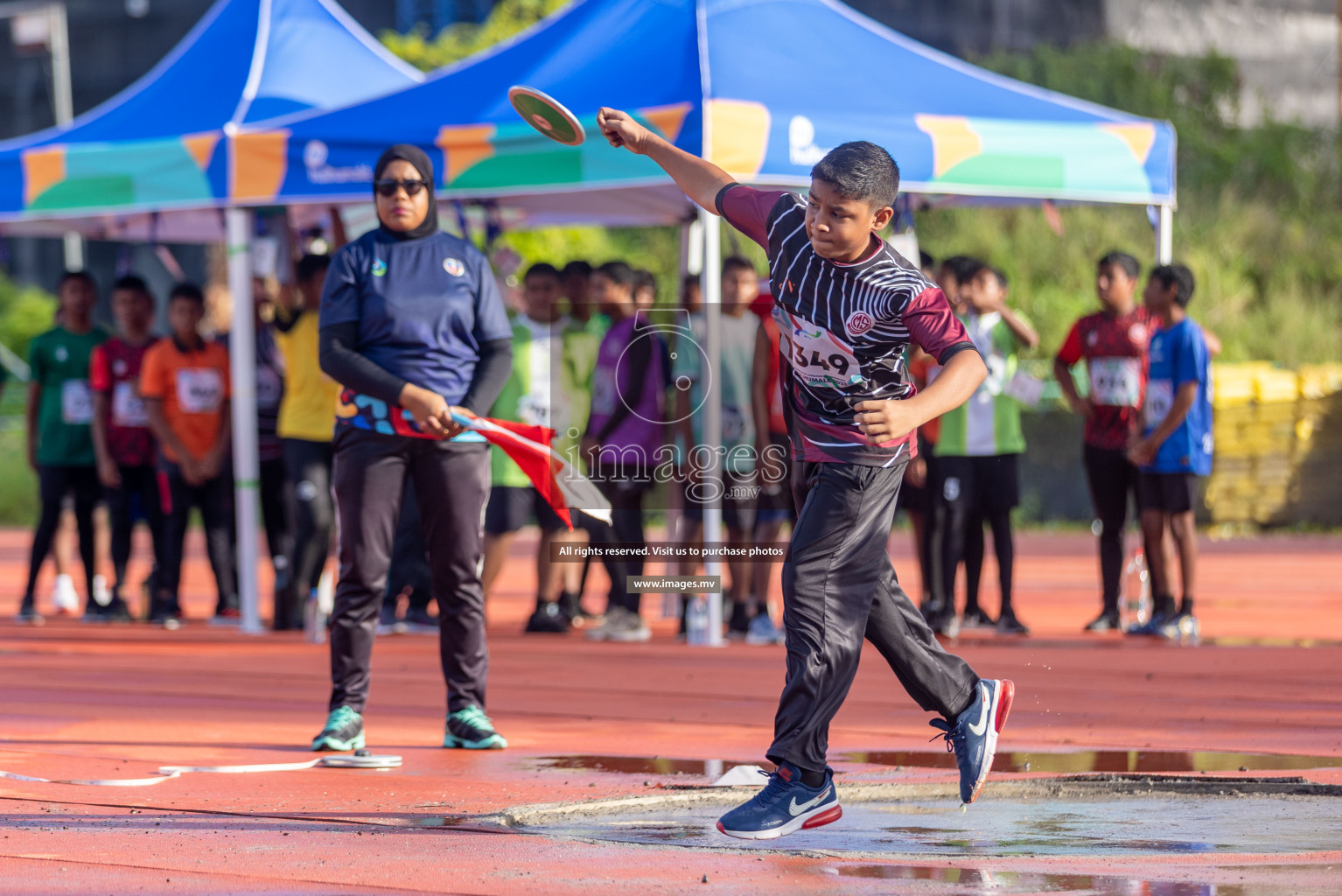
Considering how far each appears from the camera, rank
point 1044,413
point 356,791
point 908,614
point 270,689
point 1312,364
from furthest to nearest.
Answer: point 1312,364, point 1044,413, point 270,689, point 356,791, point 908,614

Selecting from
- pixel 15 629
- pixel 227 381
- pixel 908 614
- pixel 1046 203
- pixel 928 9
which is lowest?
pixel 15 629

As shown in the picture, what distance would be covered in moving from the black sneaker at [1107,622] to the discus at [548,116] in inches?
221

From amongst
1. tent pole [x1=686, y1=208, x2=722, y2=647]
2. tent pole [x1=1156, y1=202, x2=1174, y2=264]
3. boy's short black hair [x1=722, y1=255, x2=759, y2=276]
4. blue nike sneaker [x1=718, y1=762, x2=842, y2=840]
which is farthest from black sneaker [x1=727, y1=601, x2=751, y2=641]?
blue nike sneaker [x1=718, y1=762, x2=842, y2=840]

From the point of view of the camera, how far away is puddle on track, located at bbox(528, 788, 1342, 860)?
173 inches

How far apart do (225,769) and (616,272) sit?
16.1ft

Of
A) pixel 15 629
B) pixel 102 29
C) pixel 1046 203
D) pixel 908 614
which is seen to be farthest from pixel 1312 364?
pixel 102 29

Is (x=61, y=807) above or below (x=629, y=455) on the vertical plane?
below

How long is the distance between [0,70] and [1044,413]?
113 feet

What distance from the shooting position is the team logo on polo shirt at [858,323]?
177 inches

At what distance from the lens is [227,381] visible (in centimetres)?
1095

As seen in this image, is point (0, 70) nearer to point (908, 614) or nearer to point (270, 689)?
point (270, 689)

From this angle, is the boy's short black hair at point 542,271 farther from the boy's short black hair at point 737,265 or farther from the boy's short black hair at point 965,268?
the boy's short black hair at point 965,268

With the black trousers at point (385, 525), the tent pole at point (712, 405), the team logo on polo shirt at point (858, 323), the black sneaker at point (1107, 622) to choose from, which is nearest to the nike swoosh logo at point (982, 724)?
the team logo on polo shirt at point (858, 323)

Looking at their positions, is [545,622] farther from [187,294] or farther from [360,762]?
[360,762]
